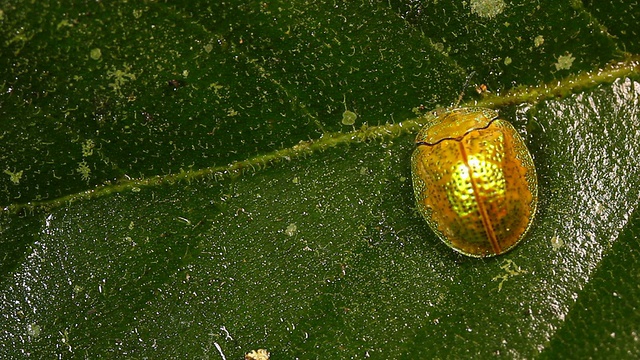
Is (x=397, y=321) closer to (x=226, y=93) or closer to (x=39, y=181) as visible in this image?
(x=226, y=93)

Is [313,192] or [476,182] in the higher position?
[313,192]

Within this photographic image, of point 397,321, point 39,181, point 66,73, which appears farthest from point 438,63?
point 39,181

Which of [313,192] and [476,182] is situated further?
[313,192]

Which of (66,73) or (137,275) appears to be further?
(137,275)
